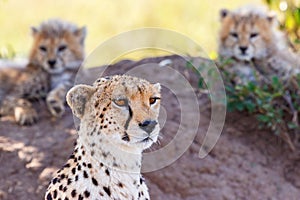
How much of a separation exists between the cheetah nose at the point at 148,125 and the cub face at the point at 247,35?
7.75 feet

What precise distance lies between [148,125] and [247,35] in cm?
247

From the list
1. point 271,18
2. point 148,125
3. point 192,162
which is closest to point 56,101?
point 192,162

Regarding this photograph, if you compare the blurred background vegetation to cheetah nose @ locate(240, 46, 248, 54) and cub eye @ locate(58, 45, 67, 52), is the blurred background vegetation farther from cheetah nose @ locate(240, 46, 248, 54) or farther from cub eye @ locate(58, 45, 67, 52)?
cub eye @ locate(58, 45, 67, 52)

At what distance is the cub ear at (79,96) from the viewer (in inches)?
130

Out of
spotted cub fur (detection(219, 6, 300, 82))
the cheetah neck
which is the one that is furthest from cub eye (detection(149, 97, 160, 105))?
spotted cub fur (detection(219, 6, 300, 82))

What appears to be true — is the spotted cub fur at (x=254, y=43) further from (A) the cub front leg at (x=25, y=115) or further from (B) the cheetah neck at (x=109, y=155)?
(B) the cheetah neck at (x=109, y=155)

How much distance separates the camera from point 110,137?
10.7 feet

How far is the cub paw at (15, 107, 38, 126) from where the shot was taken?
4785 millimetres

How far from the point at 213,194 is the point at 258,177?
293 mm

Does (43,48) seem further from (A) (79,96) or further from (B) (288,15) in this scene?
(A) (79,96)

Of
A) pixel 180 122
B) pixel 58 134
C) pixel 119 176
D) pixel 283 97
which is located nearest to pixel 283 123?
pixel 283 97

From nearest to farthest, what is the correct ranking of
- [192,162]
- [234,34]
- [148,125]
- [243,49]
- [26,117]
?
[148,125] → [192,162] → [26,117] → [243,49] → [234,34]

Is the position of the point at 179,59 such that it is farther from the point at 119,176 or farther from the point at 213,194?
the point at 119,176

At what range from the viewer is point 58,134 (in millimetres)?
4633
